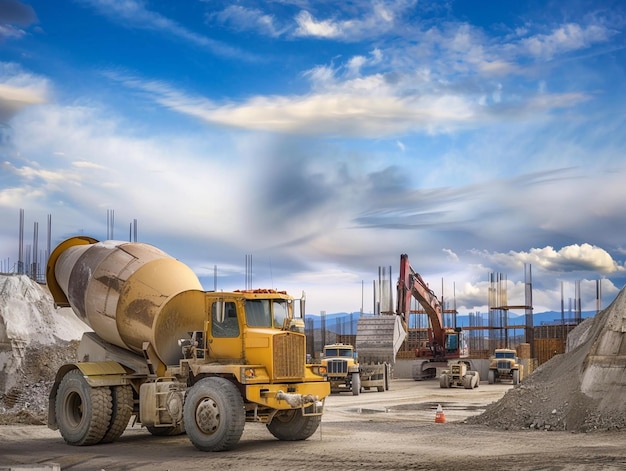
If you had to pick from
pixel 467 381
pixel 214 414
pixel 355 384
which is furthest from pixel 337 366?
pixel 214 414

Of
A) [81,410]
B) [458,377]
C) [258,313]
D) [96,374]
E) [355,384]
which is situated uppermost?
[258,313]

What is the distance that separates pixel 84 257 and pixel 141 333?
2559mm

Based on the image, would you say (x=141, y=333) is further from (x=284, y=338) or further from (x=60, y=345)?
(x=60, y=345)

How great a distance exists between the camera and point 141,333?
1738 cm

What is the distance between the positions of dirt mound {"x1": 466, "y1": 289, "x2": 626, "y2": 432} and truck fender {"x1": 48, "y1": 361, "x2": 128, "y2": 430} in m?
9.34

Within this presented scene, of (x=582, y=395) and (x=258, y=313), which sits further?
(x=582, y=395)

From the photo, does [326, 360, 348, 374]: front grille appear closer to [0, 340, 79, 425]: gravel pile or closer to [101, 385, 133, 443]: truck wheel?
[0, 340, 79, 425]: gravel pile

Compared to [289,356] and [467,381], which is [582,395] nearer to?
[289,356]

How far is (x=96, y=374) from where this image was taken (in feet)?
56.2

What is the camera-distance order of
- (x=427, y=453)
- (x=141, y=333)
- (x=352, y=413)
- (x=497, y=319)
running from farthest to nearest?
(x=497, y=319) < (x=352, y=413) < (x=141, y=333) < (x=427, y=453)

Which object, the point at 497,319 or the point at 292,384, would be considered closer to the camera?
the point at 292,384

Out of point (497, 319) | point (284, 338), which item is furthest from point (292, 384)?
point (497, 319)

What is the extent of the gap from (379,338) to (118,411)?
32.3m

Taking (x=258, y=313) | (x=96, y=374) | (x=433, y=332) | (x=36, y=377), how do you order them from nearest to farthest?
(x=258, y=313) < (x=96, y=374) < (x=36, y=377) < (x=433, y=332)
